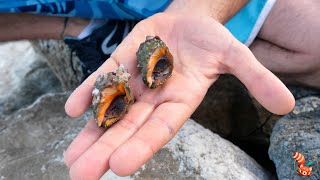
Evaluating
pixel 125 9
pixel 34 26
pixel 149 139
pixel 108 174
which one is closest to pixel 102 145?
pixel 149 139

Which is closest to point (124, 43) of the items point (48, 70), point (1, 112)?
point (1, 112)

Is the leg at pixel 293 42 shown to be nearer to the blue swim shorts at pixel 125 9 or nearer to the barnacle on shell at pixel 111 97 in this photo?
the blue swim shorts at pixel 125 9

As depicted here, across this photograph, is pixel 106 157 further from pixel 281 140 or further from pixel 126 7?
pixel 126 7

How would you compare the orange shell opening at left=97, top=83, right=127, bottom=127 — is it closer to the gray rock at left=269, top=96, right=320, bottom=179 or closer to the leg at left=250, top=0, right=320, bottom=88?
the gray rock at left=269, top=96, right=320, bottom=179

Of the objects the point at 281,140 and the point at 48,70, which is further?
the point at 48,70

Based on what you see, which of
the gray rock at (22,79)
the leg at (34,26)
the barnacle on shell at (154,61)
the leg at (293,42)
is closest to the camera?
the barnacle on shell at (154,61)

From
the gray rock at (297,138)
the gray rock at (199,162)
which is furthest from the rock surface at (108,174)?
the gray rock at (297,138)

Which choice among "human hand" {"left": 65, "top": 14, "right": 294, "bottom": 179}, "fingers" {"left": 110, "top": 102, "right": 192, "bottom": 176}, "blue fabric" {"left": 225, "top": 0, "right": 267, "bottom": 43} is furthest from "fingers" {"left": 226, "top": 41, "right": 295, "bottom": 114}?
"blue fabric" {"left": 225, "top": 0, "right": 267, "bottom": 43}
